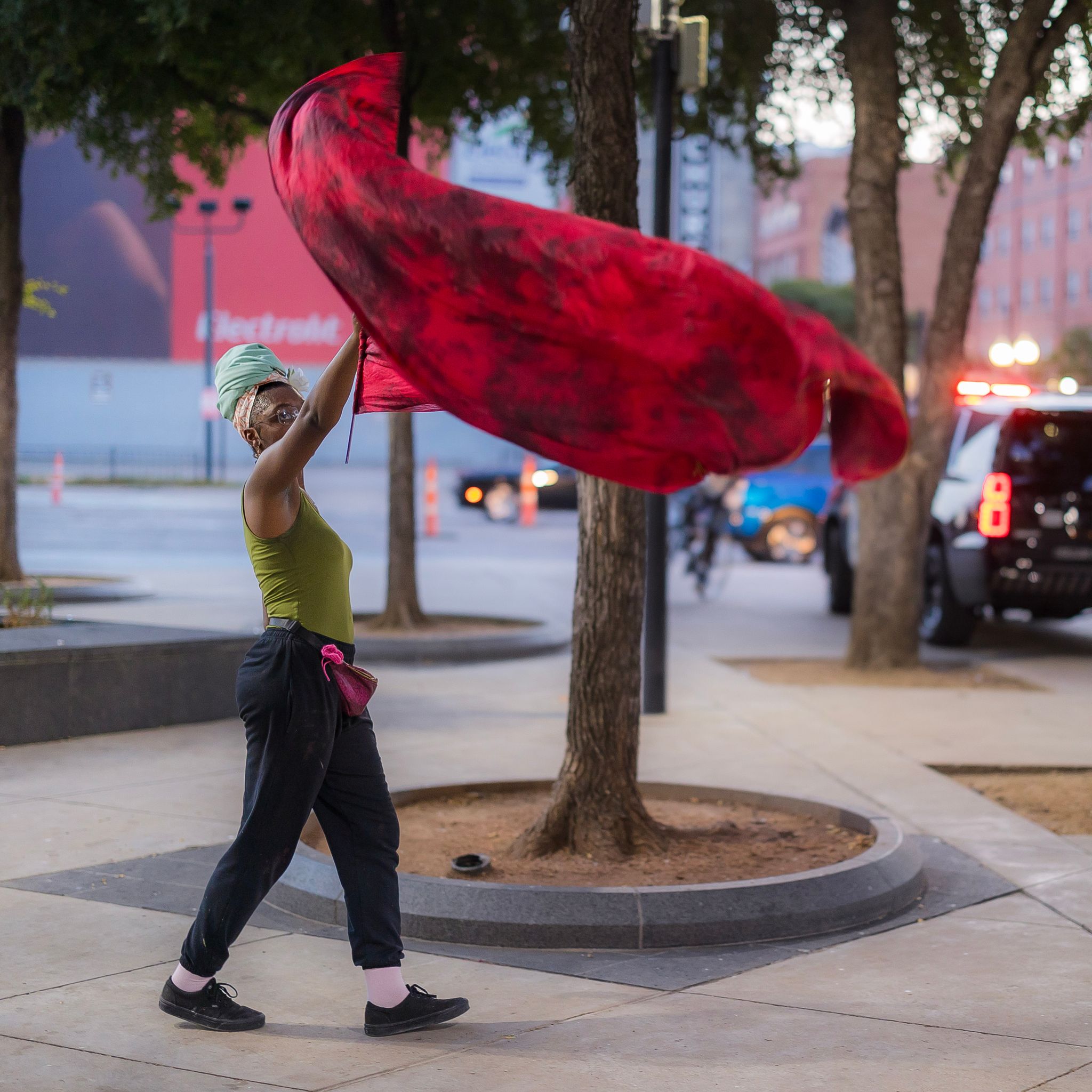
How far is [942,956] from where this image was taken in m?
5.18

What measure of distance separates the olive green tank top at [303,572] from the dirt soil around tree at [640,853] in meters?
1.63

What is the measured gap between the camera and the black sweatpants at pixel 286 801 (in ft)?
13.8

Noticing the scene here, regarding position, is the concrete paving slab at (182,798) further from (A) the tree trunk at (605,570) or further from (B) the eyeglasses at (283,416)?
(B) the eyeglasses at (283,416)

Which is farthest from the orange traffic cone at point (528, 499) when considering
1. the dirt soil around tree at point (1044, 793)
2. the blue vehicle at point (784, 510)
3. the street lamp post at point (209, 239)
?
the dirt soil around tree at point (1044, 793)

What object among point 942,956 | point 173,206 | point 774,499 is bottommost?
point 942,956

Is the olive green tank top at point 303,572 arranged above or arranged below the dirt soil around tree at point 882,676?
above

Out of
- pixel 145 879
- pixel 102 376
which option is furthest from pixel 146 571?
pixel 102 376

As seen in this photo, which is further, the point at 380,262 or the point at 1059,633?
the point at 1059,633

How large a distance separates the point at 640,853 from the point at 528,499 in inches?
1009

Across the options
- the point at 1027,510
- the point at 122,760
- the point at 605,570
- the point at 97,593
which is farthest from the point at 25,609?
the point at 1027,510

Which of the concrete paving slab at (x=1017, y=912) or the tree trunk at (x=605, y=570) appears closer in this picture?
the concrete paving slab at (x=1017, y=912)

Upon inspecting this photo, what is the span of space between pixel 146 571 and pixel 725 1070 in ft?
55.4

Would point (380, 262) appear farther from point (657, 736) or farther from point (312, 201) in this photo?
point (657, 736)

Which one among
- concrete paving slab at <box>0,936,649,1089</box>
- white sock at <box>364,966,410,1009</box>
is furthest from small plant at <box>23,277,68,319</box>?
white sock at <box>364,966,410,1009</box>
